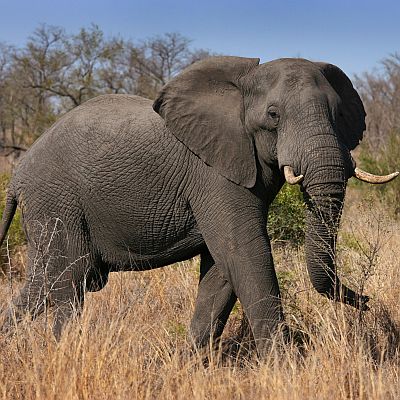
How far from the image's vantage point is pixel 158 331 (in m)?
5.21

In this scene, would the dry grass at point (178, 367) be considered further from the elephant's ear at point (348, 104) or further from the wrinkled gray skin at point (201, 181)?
the elephant's ear at point (348, 104)

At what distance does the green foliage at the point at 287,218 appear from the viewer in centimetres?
774

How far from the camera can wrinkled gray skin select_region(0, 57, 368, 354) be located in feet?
14.1

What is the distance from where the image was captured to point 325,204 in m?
4.13

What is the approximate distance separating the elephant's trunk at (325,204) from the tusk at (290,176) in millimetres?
53

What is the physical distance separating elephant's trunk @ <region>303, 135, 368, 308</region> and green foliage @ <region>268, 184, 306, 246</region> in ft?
10.2

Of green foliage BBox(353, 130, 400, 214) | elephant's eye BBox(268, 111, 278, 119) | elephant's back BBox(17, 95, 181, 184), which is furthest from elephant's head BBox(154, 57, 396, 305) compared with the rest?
green foliage BBox(353, 130, 400, 214)

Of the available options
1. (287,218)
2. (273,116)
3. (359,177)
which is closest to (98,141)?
(273,116)

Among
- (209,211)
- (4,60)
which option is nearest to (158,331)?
(209,211)

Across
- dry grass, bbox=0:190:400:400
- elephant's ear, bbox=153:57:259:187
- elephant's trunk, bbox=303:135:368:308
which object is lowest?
dry grass, bbox=0:190:400:400

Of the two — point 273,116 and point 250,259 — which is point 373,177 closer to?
point 273,116

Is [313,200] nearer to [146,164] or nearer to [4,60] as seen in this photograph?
[146,164]

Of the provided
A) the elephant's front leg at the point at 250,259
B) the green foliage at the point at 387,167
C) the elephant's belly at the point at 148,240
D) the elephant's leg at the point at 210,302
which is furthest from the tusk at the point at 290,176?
Answer: the green foliage at the point at 387,167

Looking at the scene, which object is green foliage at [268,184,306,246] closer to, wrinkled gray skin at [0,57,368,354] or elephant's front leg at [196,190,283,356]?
wrinkled gray skin at [0,57,368,354]
